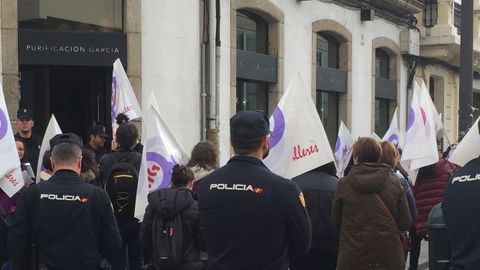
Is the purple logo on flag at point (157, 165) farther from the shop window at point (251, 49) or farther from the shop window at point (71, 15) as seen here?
the shop window at point (251, 49)

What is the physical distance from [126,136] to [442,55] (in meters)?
16.0

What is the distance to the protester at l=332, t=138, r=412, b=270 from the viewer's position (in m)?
5.32

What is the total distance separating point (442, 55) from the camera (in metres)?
21.5

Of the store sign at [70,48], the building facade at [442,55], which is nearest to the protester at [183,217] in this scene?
the store sign at [70,48]

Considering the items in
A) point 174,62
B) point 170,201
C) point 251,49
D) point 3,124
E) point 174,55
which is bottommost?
point 170,201

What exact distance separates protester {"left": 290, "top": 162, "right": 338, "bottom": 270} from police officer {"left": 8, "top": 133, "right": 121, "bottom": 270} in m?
1.50

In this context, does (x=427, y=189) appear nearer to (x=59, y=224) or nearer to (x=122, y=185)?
(x=122, y=185)

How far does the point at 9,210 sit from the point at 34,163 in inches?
90.4

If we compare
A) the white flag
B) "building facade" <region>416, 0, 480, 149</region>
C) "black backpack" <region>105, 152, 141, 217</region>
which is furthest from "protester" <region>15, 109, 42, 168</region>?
"building facade" <region>416, 0, 480, 149</region>

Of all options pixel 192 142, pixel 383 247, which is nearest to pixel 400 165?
pixel 383 247

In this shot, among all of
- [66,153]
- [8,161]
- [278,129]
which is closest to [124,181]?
[8,161]

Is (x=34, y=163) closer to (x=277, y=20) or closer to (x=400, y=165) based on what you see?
(x=400, y=165)

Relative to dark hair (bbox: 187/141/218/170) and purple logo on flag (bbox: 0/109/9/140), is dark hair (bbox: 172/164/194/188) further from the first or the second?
purple logo on flag (bbox: 0/109/9/140)

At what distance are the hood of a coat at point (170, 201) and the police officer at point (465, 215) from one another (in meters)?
1.92
